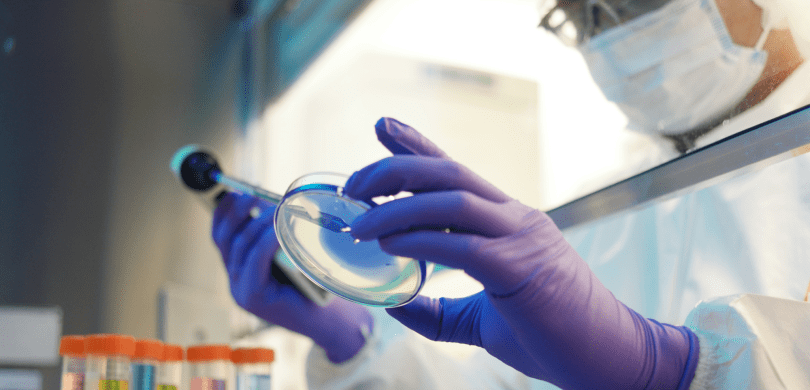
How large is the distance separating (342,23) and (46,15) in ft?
2.38

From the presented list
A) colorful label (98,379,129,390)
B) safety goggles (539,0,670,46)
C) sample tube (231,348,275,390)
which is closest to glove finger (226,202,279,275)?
sample tube (231,348,275,390)

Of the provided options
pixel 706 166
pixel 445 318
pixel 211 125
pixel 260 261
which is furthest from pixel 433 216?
pixel 211 125

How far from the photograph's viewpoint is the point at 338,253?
0.55 meters

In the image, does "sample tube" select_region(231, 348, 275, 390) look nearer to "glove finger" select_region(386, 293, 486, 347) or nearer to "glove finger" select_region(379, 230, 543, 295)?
"glove finger" select_region(386, 293, 486, 347)

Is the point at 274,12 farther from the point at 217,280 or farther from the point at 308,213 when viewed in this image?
the point at 308,213

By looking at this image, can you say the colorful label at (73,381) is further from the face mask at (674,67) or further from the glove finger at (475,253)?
the face mask at (674,67)

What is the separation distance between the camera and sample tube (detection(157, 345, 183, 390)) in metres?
0.80

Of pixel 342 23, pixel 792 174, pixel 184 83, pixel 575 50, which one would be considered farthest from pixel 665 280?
pixel 184 83

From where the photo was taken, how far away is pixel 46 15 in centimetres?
140

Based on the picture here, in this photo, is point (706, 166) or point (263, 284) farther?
point (263, 284)

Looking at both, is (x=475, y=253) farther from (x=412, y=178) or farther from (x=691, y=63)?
(x=691, y=63)

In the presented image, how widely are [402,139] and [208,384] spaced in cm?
47

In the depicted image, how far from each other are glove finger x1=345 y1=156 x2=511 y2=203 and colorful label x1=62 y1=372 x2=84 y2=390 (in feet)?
1.49

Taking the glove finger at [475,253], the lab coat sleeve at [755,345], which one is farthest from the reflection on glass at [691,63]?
the glove finger at [475,253]
